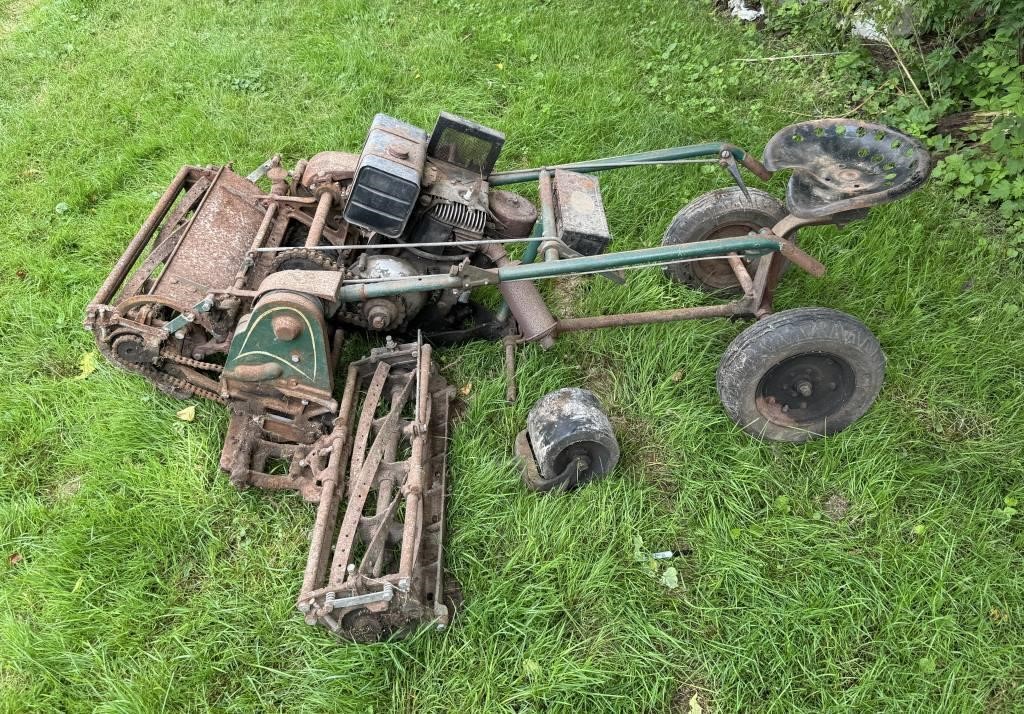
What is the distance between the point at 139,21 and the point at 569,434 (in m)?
6.68

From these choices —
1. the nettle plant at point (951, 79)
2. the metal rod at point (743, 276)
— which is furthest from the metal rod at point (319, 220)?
the nettle plant at point (951, 79)

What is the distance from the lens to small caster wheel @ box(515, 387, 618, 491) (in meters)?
3.27

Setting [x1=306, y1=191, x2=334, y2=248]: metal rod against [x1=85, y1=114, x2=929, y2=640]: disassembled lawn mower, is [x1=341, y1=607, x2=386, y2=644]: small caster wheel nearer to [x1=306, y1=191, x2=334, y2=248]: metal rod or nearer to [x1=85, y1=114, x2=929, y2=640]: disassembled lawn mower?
[x1=85, y1=114, x2=929, y2=640]: disassembled lawn mower

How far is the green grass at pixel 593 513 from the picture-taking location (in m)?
2.90

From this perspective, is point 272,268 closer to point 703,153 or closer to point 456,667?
point 456,667

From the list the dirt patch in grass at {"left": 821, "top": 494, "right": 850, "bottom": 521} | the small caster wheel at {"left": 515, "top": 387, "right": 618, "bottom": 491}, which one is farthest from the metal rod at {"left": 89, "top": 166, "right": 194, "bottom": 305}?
the dirt patch in grass at {"left": 821, "top": 494, "right": 850, "bottom": 521}

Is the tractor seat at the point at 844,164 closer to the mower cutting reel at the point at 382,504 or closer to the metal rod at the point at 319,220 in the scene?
the mower cutting reel at the point at 382,504

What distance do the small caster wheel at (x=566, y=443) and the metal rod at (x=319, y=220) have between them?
4.67 feet

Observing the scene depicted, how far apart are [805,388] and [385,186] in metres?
2.38

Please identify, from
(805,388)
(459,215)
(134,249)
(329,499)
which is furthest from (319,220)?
(805,388)

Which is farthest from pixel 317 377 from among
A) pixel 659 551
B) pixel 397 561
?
pixel 659 551

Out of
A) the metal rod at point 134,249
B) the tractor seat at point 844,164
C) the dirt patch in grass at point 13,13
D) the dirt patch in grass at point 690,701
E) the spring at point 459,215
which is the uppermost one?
the dirt patch in grass at point 13,13

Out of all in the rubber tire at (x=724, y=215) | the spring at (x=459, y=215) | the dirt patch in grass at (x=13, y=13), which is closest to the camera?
the spring at (x=459, y=215)

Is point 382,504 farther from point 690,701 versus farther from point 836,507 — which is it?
point 836,507
